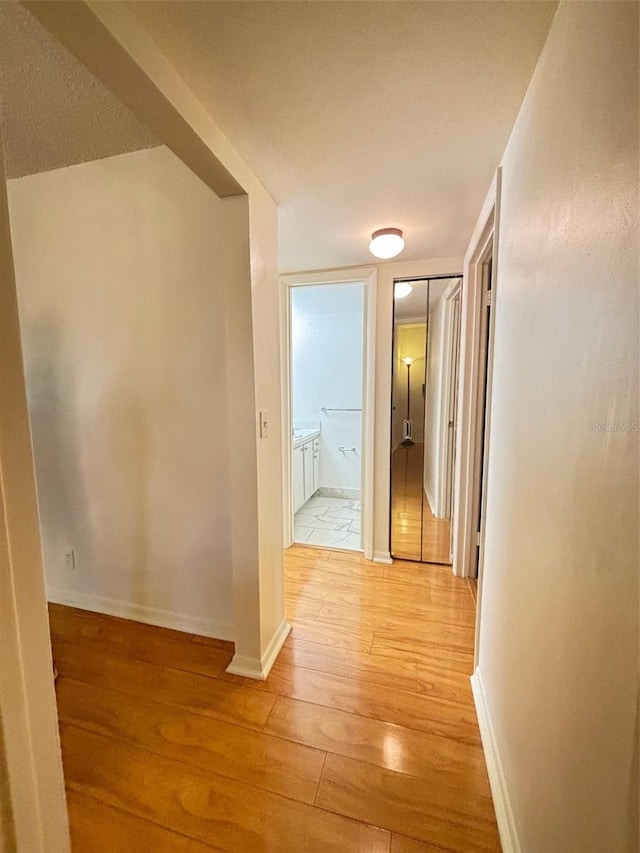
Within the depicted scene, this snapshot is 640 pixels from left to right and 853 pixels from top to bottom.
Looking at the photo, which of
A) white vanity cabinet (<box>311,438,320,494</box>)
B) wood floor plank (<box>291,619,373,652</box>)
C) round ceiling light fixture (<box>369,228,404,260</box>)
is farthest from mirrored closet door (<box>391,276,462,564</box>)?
white vanity cabinet (<box>311,438,320,494</box>)

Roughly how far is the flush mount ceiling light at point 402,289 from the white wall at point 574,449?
4.43 ft

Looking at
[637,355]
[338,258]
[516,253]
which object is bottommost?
[637,355]

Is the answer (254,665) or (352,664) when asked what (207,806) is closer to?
(254,665)

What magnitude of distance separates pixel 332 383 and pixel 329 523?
1674 millimetres

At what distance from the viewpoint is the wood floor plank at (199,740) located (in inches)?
47.5

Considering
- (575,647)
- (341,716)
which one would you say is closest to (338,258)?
(575,647)

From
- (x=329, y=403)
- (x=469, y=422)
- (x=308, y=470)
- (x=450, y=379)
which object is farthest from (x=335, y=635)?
(x=329, y=403)

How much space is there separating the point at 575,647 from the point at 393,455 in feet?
6.62

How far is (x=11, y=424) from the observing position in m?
0.52

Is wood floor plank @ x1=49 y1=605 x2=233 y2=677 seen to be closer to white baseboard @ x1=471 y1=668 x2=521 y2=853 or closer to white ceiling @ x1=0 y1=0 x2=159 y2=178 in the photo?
white baseboard @ x1=471 y1=668 x2=521 y2=853

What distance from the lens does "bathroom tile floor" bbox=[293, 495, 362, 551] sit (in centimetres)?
305

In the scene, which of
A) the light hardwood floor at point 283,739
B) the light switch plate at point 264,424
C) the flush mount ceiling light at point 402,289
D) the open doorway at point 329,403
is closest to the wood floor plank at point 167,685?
the light hardwood floor at point 283,739

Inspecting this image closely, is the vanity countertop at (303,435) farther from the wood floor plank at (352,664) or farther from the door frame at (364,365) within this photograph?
the wood floor plank at (352,664)

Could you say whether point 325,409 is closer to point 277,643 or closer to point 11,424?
point 277,643
